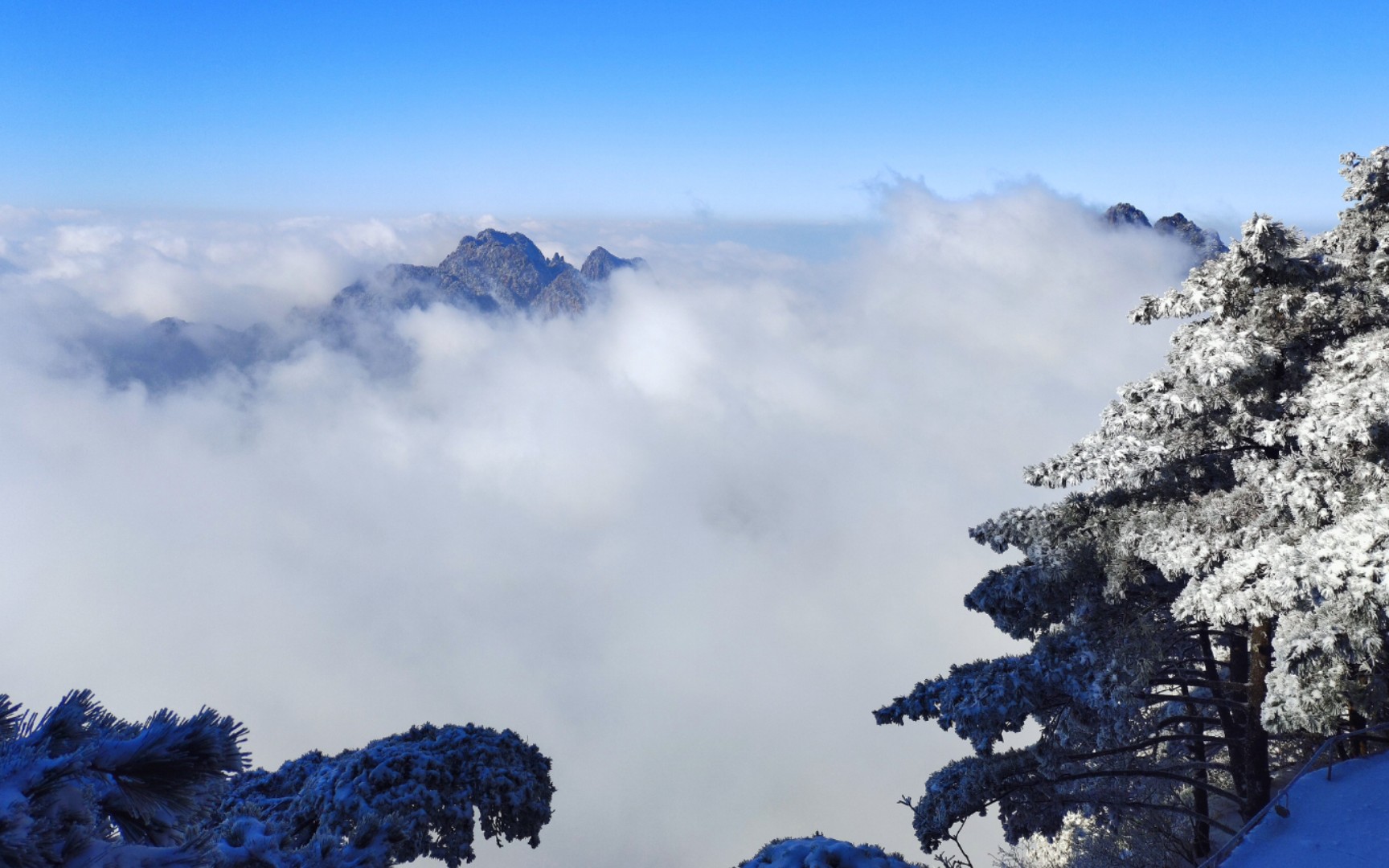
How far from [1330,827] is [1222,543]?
3434 mm

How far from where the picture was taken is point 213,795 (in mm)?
4188

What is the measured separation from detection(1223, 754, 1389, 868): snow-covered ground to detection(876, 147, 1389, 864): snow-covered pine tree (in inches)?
32.9

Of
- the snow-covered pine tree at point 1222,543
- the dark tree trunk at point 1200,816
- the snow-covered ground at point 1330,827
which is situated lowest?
the snow-covered ground at point 1330,827

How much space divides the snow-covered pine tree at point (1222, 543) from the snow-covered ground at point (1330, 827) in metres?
0.83

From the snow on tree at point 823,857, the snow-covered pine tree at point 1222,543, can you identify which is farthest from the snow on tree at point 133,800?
the snow-covered pine tree at point 1222,543

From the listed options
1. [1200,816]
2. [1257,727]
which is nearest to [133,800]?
[1257,727]

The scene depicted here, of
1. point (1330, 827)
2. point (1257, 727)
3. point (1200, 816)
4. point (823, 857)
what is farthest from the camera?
point (1200, 816)

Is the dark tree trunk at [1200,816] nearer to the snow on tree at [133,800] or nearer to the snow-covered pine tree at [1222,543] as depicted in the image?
the snow-covered pine tree at [1222,543]

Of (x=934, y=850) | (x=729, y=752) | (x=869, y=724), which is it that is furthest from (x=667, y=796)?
(x=934, y=850)

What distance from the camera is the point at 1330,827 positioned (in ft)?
31.7

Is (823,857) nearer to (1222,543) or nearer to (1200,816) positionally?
(1222,543)

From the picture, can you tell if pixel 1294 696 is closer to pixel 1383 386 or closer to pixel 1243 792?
pixel 1383 386

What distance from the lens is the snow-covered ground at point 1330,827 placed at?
905 cm

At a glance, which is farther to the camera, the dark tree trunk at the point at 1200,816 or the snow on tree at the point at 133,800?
the dark tree trunk at the point at 1200,816
